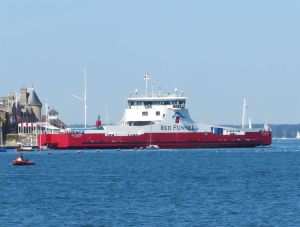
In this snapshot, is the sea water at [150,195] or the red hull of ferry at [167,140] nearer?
the sea water at [150,195]

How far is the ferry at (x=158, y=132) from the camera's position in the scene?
15125 centimetres

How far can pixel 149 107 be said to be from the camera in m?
154

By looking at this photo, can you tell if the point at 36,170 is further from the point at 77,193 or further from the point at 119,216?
the point at 119,216

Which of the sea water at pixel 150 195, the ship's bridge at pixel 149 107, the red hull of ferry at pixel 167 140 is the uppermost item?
the ship's bridge at pixel 149 107

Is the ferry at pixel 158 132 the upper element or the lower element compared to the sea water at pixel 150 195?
upper

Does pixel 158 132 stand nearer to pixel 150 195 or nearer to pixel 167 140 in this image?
pixel 167 140

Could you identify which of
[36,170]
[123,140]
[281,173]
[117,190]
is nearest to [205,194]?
[117,190]

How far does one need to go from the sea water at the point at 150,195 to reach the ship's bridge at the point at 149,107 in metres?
46.5

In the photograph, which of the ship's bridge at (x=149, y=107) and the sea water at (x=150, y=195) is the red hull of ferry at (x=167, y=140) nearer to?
the ship's bridge at (x=149, y=107)

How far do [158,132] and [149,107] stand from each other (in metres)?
4.84

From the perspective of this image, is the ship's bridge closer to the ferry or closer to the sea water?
the ferry

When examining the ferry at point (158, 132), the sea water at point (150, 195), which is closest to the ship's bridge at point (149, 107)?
the ferry at point (158, 132)

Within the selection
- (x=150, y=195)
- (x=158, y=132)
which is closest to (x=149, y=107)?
(x=158, y=132)

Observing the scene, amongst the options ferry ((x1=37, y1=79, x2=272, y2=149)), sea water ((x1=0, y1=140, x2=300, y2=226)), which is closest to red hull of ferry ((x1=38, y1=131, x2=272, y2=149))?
ferry ((x1=37, y1=79, x2=272, y2=149))
